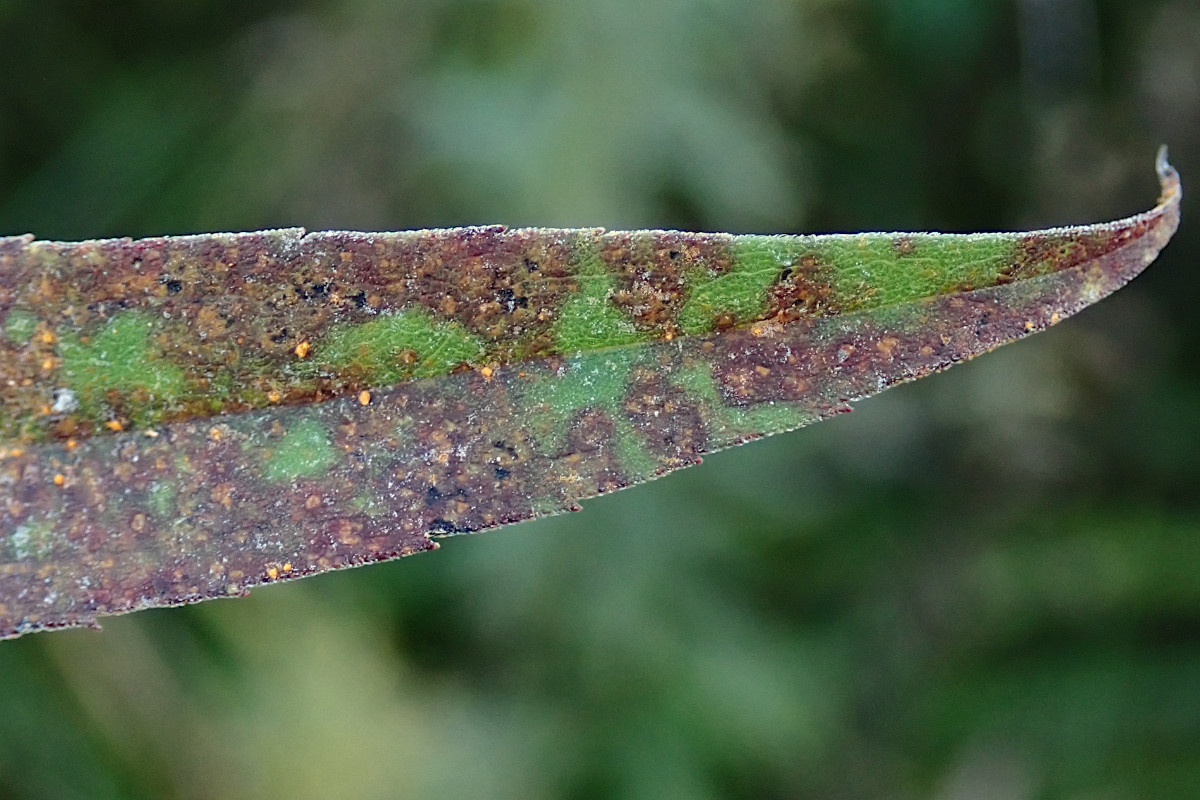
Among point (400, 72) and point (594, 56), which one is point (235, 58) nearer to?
point (400, 72)

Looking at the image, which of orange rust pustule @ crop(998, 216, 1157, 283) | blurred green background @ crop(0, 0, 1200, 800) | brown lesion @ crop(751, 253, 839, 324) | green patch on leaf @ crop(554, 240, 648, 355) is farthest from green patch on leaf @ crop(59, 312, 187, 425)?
blurred green background @ crop(0, 0, 1200, 800)

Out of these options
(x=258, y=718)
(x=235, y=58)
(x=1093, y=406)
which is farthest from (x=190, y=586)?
(x=1093, y=406)

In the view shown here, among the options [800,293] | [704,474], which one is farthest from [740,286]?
[704,474]

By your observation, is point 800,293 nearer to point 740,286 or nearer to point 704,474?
point 740,286

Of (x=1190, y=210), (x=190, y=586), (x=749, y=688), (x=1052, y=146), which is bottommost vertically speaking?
(x=749, y=688)

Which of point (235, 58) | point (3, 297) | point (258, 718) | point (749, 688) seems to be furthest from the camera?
point (235, 58)

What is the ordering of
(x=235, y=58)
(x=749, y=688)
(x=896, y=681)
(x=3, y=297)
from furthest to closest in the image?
(x=896, y=681), (x=235, y=58), (x=749, y=688), (x=3, y=297)

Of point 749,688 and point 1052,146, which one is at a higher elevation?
point 1052,146

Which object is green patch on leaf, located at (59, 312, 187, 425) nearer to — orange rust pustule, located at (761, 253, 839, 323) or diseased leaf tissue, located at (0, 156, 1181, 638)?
diseased leaf tissue, located at (0, 156, 1181, 638)
